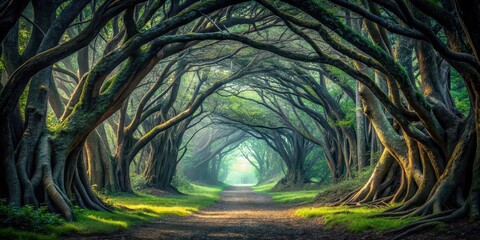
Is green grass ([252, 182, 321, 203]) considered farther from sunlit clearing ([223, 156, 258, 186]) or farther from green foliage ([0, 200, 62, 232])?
sunlit clearing ([223, 156, 258, 186])

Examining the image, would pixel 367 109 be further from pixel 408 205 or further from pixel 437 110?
pixel 408 205

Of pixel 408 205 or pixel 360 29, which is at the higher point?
pixel 360 29

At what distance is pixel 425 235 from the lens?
701 centimetres

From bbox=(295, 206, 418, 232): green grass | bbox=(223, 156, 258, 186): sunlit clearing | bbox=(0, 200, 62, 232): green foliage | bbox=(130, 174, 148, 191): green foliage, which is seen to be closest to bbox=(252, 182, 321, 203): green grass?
bbox=(130, 174, 148, 191): green foliage

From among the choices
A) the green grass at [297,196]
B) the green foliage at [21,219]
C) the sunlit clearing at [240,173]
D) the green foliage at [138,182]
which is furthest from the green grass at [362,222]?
the sunlit clearing at [240,173]

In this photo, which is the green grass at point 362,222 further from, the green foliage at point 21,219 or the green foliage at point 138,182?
the green foliage at point 138,182

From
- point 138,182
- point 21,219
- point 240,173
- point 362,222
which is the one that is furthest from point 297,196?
point 240,173

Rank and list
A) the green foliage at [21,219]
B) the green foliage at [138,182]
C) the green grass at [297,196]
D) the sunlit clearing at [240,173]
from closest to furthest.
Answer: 1. the green foliage at [21,219]
2. the green grass at [297,196]
3. the green foliage at [138,182]
4. the sunlit clearing at [240,173]

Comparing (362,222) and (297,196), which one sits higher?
(362,222)

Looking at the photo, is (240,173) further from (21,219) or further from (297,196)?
(21,219)

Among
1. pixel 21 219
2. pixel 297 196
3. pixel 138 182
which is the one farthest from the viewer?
pixel 138 182

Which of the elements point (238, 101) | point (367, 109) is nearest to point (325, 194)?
point (367, 109)

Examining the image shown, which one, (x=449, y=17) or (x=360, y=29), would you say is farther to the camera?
(x=360, y=29)

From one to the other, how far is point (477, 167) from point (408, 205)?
7.63ft
